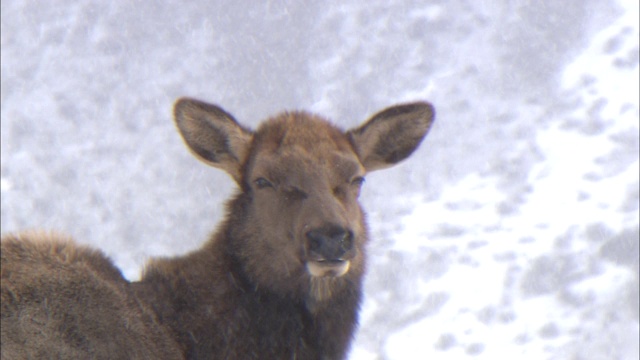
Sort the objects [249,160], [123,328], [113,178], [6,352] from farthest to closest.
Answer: [113,178]
[249,160]
[123,328]
[6,352]

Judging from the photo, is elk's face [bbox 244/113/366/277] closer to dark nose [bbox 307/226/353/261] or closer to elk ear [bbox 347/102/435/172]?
dark nose [bbox 307/226/353/261]

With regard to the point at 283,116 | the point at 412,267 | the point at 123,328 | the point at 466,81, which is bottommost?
the point at 123,328

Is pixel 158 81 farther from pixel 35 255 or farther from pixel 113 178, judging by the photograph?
pixel 35 255

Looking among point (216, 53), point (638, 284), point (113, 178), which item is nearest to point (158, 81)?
point (216, 53)

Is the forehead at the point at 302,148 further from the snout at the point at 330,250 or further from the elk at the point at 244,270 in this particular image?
the snout at the point at 330,250

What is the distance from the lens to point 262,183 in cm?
476

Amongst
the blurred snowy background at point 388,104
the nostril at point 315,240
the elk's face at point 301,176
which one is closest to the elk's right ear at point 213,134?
the elk's face at point 301,176

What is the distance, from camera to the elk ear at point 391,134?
5238mm

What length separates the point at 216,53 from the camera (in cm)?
1691

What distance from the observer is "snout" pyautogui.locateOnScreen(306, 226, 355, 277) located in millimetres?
4074

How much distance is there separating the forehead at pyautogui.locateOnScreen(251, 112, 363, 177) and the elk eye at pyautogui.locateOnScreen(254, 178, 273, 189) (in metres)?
0.08

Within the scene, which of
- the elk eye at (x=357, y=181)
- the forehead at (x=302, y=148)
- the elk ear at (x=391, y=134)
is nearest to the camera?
the forehead at (x=302, y=148)

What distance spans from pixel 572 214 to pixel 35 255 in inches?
538

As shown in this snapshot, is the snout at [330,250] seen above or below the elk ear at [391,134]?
below
